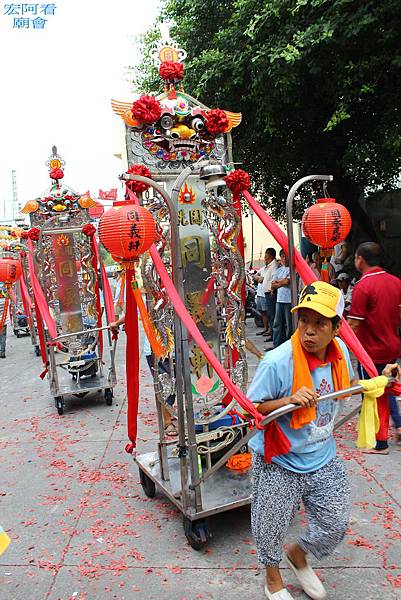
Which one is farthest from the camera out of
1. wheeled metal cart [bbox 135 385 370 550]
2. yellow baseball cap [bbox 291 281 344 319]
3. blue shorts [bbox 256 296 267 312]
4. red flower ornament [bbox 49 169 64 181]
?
blue shorts [bbox 256 296 267 312]

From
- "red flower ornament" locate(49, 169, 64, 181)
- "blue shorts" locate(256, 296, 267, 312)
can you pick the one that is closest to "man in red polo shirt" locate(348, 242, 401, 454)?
"red flower ornament" locate(49, 169, 64, 181)

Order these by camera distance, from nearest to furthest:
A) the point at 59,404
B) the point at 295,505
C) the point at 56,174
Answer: the point at 295,505, the point at 59,404, the point at 56,174

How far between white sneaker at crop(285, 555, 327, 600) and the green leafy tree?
5.50m

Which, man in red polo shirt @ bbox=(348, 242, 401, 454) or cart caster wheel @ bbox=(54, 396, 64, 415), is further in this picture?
cart caster wheel @ bbox=(54, 396, 64, 415)

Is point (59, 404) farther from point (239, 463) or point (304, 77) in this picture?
point (304, 77)

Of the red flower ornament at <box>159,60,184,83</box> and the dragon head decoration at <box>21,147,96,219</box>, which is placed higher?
the red flower ornament at <box>159,60,184,83</box>

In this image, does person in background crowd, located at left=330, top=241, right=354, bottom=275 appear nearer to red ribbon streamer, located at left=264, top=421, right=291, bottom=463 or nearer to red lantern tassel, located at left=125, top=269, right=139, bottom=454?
red lantern tassel, located at left=125, top=269, right=139, bottom=454

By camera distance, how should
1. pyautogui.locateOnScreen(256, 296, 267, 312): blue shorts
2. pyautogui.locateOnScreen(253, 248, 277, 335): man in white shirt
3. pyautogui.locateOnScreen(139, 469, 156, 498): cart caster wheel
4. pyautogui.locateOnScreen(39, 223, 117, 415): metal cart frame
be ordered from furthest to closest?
1. pyautogui.locateOnScreen(256, 296, 267, 312): blue shorts
2. pyautogui.locateOnScreen(253, 248, 277, 335): man in white shirt
3. pyautogui.locateOnScreen(39, 223, 117, 415): metal cart frame
4. pyautogui.locateOnScreen(139, 469, 156, 498): cart caster wheel

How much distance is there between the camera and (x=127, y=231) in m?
2.88

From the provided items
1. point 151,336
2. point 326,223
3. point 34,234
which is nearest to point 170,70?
point 326,223

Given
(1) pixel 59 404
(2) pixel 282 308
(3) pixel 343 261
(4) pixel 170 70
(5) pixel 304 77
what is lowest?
(1) pixel 59 404

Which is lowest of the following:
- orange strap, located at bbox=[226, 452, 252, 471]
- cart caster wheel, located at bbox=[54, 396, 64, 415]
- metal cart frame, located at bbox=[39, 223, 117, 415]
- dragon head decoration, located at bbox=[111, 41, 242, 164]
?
cart caster wheel, located at bbox=[54, 396, 64, 415]

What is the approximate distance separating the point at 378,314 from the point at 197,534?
2347 mm

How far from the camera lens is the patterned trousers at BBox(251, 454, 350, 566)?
2463 mm
